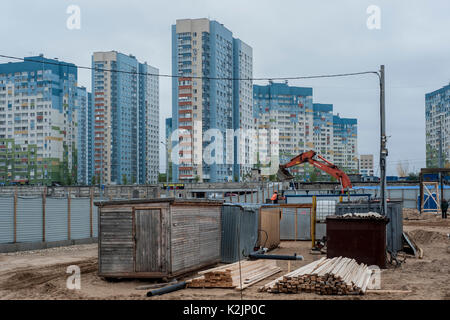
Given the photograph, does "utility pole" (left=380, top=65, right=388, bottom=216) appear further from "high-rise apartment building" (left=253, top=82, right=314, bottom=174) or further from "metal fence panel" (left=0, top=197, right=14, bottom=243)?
"high-rise apartment building" (left=253, top=82, right=314, bottom=174)

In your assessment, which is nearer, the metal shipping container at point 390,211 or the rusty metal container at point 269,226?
the metal shipping container at point 390,211

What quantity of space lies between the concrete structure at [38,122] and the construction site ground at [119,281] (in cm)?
10098

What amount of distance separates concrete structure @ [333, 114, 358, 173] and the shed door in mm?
170781

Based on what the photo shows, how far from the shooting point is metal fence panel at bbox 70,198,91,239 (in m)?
25.5

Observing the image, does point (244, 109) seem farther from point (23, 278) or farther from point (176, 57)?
point (23, 278)

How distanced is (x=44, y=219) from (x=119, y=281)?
1097 cm

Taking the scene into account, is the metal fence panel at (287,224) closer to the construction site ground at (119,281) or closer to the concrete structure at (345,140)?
the construction site ground at (119,281)

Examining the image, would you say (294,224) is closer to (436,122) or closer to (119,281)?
(119,281)

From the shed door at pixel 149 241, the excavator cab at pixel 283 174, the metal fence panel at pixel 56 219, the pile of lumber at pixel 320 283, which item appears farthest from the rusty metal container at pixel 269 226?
the metal fence panel at pixel 56 219

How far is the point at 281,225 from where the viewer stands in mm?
27312

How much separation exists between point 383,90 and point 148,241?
38.0ft

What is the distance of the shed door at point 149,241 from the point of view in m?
13.6

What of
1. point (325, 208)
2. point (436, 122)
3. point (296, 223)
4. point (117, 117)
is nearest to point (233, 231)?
point (325, 208)

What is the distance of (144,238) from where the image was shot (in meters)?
13.8
